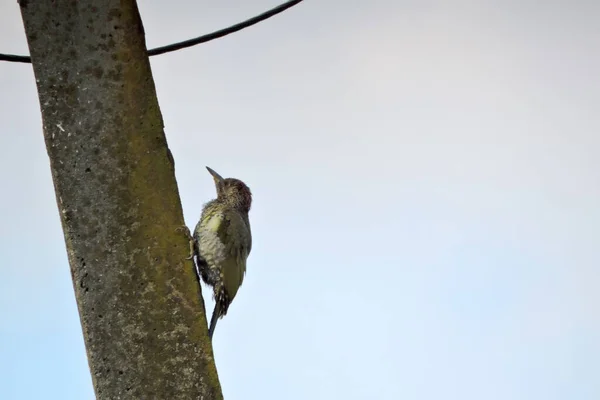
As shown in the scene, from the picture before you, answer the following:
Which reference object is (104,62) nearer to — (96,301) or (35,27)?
(35,27)

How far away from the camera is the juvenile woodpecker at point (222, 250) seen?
18.8 feet

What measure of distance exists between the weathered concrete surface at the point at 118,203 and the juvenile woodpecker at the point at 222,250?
2.41 m

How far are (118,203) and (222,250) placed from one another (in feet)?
8.82

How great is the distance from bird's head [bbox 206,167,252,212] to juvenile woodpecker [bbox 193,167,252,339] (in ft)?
0.58

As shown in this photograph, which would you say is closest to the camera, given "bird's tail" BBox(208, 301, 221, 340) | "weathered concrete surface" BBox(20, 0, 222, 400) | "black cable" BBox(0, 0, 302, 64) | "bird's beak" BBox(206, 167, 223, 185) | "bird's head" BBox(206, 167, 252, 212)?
"weathered concrete surface" BBox(20, 0, 222, 400)

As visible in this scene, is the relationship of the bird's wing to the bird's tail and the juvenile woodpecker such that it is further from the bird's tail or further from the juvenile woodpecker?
the bird's tail

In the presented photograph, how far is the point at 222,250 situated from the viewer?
227 inches

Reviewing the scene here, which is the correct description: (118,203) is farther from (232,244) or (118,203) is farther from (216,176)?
(216,176)

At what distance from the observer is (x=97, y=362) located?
9.98 feet

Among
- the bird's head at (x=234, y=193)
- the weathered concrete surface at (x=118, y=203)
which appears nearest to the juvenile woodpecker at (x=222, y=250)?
the bird's head at (x=234, y=193)

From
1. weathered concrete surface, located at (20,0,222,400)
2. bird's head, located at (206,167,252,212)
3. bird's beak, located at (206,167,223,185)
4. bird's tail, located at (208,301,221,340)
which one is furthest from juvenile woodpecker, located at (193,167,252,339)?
weathered concrete surface, located at (20,0,222,400)

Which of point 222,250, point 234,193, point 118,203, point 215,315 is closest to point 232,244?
point 222,250

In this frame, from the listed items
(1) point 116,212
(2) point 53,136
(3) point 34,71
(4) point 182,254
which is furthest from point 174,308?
(3) point 34,71

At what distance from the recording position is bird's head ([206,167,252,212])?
6.47 m
